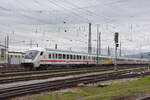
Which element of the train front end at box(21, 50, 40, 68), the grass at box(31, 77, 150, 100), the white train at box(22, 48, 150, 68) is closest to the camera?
the grass at box(31, 77, 150, 100)

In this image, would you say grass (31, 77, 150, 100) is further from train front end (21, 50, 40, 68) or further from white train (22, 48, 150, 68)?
white train (22, 48, 150, 68)

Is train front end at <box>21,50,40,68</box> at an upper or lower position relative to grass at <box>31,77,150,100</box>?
upper

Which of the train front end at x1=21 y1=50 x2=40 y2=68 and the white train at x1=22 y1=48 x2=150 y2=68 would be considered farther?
the white train at x1=22 y1=48 x2=150 y2=68

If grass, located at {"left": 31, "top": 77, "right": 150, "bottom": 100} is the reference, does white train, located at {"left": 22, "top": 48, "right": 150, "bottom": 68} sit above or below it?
above

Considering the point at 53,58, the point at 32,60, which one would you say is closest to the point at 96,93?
the point at 32,60

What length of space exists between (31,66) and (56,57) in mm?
5350

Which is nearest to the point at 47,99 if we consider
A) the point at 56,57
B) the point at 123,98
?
the point at 123,98

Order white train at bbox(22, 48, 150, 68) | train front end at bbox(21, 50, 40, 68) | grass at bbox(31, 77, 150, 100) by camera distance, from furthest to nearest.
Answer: white train at bbox(22, 48, 150, 68)
train front end at bbox(21, 50, 40, 68)
grass at bbox(31, 77, 150, 100)

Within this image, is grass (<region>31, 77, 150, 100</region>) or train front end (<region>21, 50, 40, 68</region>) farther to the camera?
train front end (<region>21, 50, 40, 68</region>)

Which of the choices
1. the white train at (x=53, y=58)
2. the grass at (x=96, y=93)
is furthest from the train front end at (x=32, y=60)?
the grass at (x=96, y=93)

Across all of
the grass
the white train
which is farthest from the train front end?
the grass

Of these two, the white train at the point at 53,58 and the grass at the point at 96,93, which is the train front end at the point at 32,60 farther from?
the grass at the point at 96,93

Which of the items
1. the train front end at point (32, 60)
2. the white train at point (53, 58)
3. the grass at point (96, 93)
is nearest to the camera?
the grass at point (96, 93)

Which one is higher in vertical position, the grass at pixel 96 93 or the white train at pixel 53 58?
the white train at pixel 53 58
